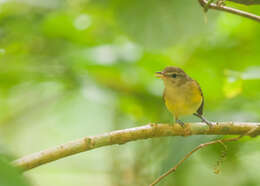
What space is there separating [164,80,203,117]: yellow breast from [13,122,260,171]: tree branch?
4.02 feet

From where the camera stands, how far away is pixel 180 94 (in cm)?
347

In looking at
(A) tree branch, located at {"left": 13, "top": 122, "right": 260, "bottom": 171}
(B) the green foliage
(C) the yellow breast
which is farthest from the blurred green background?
(B) the green foliage

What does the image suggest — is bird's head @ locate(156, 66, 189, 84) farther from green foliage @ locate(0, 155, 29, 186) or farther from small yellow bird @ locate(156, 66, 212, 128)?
green foliage @ locate(0, 155, 29, 186)

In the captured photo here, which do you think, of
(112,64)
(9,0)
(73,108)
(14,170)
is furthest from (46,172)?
(14,170)

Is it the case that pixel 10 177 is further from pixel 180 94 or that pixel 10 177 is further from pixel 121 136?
pixel 180 94

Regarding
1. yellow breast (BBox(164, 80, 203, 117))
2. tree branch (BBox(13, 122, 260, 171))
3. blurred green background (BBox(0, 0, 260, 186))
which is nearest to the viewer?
tree branch (BBox(13, 122, 260, 171))

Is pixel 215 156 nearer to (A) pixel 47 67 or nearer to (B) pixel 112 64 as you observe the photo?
(B) pixel 112 64

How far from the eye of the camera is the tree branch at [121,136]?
1562 millimetres

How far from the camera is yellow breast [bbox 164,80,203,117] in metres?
3.35

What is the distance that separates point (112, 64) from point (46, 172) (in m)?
1.90

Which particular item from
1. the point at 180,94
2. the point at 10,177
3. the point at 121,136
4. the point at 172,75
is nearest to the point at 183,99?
the point at 180,94

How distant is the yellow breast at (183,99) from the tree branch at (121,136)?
4.02ft

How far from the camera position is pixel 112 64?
12.0 feet

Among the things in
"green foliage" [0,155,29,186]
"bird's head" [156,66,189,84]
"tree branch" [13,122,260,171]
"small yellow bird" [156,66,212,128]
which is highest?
"bird's head" [156,66,189,84]
